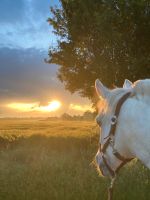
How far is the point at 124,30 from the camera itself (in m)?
24.5

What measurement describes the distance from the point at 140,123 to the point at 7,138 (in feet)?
70.2

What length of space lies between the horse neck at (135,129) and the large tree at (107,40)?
1997cm

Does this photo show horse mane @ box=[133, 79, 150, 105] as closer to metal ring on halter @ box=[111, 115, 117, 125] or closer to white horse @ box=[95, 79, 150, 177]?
white horse @ box=[95, 79, 150, 177]

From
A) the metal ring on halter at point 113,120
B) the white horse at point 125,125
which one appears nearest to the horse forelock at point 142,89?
the white horse at point 125,125

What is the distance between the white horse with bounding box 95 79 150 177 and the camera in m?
3.15

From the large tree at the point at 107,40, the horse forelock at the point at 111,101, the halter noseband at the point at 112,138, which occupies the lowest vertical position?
the halter noseband at the point at 112,138

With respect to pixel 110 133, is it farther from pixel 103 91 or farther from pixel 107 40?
pixel 107 40

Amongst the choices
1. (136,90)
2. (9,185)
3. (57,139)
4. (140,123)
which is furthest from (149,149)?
(57,139)

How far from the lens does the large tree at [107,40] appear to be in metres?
23.5

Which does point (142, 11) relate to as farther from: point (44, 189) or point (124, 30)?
point (44, 189)

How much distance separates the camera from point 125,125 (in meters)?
3.28

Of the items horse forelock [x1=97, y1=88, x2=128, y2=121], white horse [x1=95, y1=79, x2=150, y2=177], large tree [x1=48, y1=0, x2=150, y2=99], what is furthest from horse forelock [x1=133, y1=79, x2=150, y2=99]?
large tree [x1=48, y1=0, x2=150, y2=99]

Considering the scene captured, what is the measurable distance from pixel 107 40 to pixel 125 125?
21215 millimetres

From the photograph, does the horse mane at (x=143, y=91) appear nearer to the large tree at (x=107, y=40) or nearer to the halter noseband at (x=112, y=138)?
the halter noseband at (x=112, y=138)
